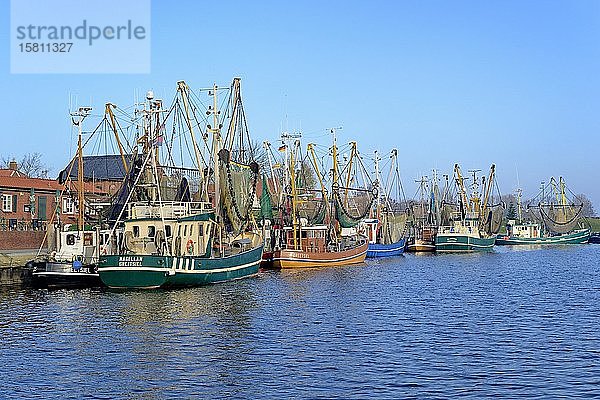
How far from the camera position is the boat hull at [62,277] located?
53.1 meters

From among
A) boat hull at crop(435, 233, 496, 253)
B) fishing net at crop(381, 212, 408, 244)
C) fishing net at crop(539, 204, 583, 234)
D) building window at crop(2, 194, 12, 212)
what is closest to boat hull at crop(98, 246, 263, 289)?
building window at crop(2, 194, 12, 212)

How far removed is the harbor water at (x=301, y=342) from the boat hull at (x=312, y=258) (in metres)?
16.2

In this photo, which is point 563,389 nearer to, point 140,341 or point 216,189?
point 140,341

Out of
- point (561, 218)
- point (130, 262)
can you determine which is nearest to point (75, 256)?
point (130, 262)

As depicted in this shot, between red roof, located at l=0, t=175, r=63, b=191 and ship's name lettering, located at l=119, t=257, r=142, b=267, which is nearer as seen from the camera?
ship's name lettering, located at l=119, t=257, r=142, b=267

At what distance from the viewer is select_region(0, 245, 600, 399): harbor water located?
26.5 m

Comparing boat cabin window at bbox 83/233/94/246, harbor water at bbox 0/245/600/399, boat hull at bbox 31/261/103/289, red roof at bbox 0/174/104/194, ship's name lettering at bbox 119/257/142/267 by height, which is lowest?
harbor water at bbox 0/245/600/399

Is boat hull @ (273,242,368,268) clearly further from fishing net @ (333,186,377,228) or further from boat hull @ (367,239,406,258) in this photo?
boat hull @ (367,239,406,258)

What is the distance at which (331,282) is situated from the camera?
207 ft

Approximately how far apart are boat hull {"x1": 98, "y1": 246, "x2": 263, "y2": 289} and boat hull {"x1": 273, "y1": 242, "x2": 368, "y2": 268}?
18317 mm

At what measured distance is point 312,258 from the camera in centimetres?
7731

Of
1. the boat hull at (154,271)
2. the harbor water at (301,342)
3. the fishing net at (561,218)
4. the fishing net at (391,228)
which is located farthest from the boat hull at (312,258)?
the fishing net at (561,218)

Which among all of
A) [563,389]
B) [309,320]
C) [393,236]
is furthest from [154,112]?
[393,236]

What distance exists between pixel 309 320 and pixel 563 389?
16.6m
